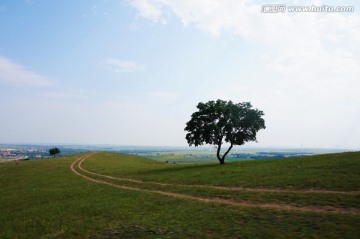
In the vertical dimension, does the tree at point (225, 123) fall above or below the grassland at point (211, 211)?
above

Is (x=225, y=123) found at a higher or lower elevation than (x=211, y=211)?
higher

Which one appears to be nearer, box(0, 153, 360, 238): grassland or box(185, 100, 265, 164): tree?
box(0, 153, 360, 238): grassland

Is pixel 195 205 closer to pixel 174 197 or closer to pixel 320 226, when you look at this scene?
pixel 174 197

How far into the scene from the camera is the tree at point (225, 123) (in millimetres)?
63594

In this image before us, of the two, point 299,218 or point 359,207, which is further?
point 359,207

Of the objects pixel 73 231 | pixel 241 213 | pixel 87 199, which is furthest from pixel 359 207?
pixel 87 199

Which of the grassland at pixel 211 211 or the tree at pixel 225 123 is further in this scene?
the tree at pixel 225 123

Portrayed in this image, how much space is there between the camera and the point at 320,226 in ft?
52.6

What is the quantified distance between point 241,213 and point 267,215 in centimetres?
195

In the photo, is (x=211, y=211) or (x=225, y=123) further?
(x=225, y=123)

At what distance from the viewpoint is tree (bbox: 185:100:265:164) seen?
63594 millimetres

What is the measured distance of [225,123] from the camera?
209 feet

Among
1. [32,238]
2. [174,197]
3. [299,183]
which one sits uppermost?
[299,183]

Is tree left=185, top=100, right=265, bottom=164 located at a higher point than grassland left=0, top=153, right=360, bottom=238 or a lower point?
higher
